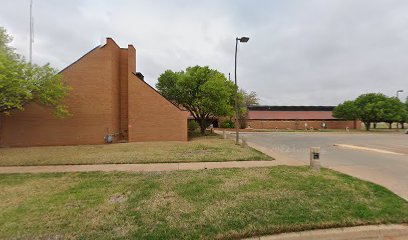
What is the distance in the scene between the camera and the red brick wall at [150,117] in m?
19.7

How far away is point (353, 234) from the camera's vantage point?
3.92 m

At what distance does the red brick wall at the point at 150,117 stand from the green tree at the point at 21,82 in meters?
5.24

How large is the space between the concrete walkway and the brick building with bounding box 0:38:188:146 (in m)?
16.7

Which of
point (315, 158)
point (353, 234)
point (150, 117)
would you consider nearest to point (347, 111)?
point (150, 117)

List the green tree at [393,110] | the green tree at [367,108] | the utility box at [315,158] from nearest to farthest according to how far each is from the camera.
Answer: the utility box at [315,158], the green tree at [393,110], the green tree at [367,108]

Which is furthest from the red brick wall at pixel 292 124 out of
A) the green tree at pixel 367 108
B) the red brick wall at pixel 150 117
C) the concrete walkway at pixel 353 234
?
the concrete walkway at pixel 353 234

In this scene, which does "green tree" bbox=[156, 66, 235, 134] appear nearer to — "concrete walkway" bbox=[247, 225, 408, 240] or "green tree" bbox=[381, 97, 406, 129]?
"concrete walkway" bbox=[247, 225, 408, 240]

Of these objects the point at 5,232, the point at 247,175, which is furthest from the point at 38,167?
the point at 247,175

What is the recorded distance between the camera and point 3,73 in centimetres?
1138

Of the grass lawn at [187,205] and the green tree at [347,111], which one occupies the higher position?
the green tree at [347,111]

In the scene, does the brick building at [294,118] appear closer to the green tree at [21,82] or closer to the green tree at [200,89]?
the green tree at [200,89]

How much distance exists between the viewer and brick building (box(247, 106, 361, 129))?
49.7 m

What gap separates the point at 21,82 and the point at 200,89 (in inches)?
646

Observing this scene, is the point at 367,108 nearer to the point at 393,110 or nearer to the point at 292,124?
the point at 393,110
